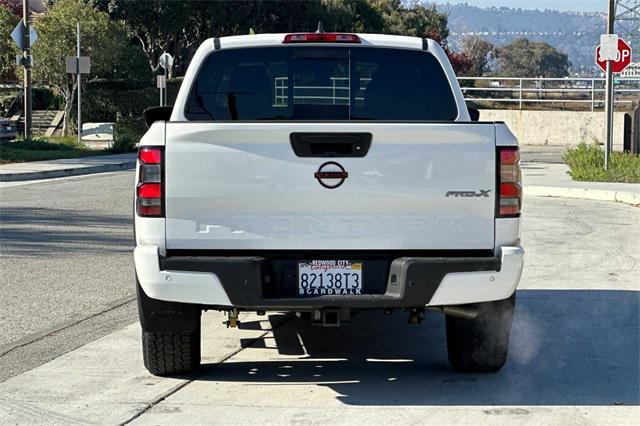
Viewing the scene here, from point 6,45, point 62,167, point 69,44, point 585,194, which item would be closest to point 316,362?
point 585,194

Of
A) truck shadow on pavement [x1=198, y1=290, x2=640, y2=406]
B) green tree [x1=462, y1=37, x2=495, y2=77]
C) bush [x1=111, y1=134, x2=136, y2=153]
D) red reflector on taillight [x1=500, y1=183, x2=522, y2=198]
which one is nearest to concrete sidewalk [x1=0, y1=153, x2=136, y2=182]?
bush [x1=111, y1=134, x2=136, y2=153]

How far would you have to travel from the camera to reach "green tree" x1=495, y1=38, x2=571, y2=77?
14850cm

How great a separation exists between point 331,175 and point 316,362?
1.77 meters

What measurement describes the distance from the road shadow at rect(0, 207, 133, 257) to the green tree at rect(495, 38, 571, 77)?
5148 inches

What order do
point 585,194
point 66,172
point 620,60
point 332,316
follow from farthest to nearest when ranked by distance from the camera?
point 66,172 → point 620,60 → point 585,194 → point 332,316

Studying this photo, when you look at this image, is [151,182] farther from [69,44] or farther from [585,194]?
[69,44]

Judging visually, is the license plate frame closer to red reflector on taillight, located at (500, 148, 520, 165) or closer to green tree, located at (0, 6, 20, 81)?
red reflector on taillight, located at (500, 148, 520, 165)

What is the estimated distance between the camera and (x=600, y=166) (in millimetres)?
25125

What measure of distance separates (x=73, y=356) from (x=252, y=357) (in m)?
1.20

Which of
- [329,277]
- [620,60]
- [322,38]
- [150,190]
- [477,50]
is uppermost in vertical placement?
[477,50]

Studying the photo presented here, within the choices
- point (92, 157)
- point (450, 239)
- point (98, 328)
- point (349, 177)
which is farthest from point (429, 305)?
point (92, 157)

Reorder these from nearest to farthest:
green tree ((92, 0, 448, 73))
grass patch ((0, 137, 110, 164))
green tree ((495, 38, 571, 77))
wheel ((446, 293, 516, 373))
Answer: wheel ((446, 293, 516, 373)) < grass patch ((0, 137, 110, 164)) < green tree ((92, 0, 448, 73)) < green tree ((495, 38, 571, 77))

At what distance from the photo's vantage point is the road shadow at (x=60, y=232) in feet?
45.6

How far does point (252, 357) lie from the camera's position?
8180 mm
